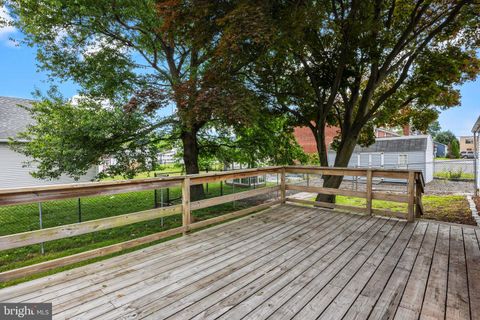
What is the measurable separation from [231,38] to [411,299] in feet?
13.7

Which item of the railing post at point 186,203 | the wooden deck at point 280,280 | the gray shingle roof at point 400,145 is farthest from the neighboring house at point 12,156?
the gray shingle roof at point 400,145

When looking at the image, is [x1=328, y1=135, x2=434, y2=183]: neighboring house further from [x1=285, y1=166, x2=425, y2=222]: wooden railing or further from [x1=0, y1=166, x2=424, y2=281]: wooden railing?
[x1=0, y1=166, x2=424, y2=281]: wooden railing

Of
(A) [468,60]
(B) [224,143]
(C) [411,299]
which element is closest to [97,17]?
(B) [224,143]

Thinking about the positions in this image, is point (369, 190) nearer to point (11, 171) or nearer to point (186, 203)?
point (186, 203)

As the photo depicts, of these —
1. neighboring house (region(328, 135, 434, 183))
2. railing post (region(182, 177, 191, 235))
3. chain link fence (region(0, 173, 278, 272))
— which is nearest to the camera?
railing post (region(182, 177, 191, 235))

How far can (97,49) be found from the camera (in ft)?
25.6

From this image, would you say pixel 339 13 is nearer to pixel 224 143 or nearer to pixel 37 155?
pixel 224 143

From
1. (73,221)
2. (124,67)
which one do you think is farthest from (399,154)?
(73,221)

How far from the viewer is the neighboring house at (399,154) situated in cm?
1727

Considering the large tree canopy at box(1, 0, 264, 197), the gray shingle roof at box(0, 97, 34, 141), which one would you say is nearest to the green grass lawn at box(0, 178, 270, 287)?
the large tree canopy at box(1, 0, 264, 197)

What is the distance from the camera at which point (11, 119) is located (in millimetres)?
12742

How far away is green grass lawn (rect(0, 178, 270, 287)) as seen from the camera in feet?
16.3

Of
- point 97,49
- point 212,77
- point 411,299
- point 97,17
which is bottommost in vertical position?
point 411,299

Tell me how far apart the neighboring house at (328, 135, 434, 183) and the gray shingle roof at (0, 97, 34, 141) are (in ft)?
70.2
